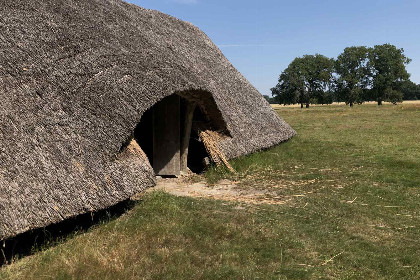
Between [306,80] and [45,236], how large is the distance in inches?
2744

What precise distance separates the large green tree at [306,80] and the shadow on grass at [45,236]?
6696cm

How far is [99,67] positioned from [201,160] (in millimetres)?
4991

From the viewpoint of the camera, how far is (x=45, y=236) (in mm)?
5699

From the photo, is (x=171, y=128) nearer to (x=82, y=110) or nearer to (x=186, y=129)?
(x=186, y=129)

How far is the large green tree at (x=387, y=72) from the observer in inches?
2515

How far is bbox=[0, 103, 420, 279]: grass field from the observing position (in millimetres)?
4777

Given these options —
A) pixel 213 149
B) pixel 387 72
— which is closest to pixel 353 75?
pixel 387 72

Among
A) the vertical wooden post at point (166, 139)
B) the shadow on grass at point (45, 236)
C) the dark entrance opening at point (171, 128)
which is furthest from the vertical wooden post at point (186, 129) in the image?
the shadow on grass at point (45, 236)

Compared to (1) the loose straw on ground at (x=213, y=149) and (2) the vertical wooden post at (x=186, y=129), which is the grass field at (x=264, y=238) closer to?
(1) the loose straw on ground at (x=213, y=149)

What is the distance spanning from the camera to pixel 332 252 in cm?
541

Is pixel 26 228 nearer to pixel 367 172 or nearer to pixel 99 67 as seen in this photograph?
pixel 99 67

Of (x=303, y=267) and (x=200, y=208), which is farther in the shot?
(x=200, y=208)

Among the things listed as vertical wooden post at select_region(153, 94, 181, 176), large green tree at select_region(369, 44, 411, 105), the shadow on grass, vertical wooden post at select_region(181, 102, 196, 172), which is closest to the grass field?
the shadow on grass

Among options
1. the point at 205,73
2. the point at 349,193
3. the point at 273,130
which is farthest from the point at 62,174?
the point at 273,130
